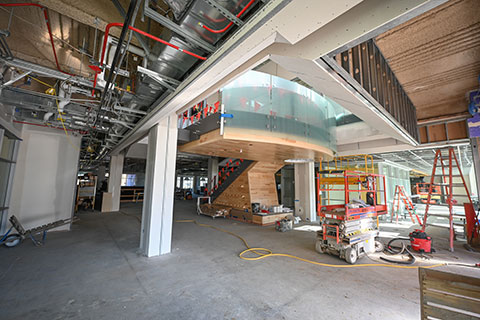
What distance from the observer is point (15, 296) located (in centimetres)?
290

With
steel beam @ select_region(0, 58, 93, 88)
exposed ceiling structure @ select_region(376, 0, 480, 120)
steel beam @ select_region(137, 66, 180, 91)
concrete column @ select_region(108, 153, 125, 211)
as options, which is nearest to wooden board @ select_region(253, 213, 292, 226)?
exposed ceiling structure @ select_region(376, 0, 480, 120)

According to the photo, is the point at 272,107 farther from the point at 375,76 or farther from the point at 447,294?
the point at 447,294

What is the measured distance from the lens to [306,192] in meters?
9.95

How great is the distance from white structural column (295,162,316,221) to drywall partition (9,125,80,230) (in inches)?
406

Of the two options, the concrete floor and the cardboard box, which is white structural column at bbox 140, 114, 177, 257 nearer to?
the concrete floor

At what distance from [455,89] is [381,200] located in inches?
345

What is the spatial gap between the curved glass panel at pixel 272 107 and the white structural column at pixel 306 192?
3.79m

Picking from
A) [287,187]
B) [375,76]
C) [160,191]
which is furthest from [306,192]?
[160,191]

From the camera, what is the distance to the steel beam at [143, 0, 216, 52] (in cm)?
189

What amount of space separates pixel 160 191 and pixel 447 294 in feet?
16.4

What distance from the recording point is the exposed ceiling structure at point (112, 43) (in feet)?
6.37

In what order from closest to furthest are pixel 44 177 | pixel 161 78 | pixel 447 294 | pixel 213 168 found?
pixel 447 294
pixel 161 78
pixel 44 177
pixel 213 168

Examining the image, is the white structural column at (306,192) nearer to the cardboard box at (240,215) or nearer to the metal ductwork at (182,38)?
the cardboard box at (240,215)

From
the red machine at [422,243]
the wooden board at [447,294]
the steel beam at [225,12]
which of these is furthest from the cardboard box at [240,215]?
the steel beam at [225,12]
